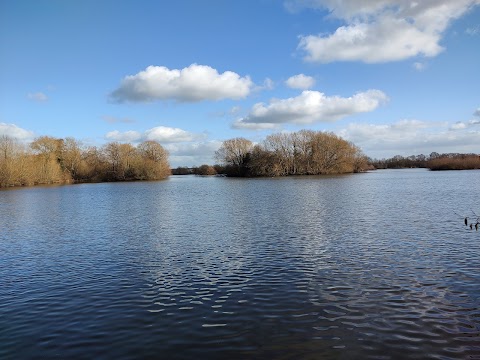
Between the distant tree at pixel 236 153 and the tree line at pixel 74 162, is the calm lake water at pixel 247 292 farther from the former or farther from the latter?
the distant tree at pixel 236 153

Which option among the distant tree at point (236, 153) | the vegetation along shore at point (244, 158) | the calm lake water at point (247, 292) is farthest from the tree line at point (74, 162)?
the calm lake water at point (247, 292)

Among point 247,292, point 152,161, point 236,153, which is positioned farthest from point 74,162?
point 247,292

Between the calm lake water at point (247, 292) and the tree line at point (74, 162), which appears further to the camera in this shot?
the tree line at point (74, 162)

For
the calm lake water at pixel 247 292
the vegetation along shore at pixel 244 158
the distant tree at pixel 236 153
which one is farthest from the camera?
the distant tree at pixel 236 153

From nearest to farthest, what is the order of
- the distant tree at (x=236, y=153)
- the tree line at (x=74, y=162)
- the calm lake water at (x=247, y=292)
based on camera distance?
the calm lake water at (x=247, y=292)
the tree line at (x=74, y=162)
the distant tree at (x=236, y=153)

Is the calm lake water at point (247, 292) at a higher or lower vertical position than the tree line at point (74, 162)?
lower

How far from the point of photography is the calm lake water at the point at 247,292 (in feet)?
25.2

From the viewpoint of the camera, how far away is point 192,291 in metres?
11.1

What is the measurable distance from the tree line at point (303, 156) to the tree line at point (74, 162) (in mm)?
32043

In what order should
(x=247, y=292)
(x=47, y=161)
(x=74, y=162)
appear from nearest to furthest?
(x=247, y=292) < (x=47, y=161) < (x=74, y=162)

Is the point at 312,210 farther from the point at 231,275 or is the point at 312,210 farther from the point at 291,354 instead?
the point at 291,354

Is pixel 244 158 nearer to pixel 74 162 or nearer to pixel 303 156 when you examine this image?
pixel 303 156

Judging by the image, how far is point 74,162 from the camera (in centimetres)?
10825

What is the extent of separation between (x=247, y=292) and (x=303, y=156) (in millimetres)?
105566
